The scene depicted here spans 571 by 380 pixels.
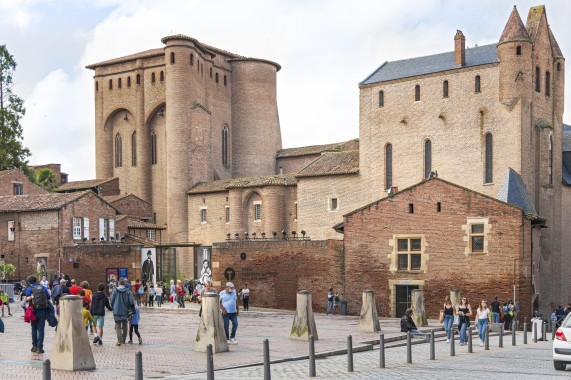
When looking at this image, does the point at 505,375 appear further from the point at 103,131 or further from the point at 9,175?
the point at 103,131

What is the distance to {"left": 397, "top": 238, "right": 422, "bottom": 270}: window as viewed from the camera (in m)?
37.0

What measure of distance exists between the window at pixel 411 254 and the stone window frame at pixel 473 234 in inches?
91.5

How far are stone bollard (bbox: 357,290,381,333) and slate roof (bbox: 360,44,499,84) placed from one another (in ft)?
94.9

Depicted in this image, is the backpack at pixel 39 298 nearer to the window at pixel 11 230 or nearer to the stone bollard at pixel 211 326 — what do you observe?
the stone bollard at pixel 211 326

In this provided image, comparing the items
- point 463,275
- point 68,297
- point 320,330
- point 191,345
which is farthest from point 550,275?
point 68,297

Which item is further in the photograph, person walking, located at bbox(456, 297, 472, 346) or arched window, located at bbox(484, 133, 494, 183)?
arched window, located at bbox(484, 133, 494, 183)

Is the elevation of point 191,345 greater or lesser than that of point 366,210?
lesser

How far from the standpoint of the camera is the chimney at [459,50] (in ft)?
169

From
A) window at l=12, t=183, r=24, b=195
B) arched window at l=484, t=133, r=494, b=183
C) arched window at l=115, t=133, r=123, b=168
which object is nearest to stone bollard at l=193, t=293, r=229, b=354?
arched window at l=484, t=133, r=494, b=183

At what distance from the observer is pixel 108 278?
4716cm

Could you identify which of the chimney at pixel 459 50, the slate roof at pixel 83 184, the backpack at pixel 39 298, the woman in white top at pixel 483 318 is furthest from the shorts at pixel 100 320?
the slate roof at pixel 83 184

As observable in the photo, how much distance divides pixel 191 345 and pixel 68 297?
219 inches

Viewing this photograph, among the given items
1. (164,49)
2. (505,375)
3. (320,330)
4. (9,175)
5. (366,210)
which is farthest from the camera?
(164,49)

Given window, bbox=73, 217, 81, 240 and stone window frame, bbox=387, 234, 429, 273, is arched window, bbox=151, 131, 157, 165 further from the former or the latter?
stone window frame, bbox=387, 234, 429, 273
